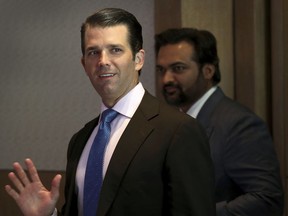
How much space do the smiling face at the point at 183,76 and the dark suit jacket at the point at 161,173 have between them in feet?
3.23

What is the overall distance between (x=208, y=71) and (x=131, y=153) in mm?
1148

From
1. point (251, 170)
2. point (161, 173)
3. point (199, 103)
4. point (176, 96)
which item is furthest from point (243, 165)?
point (161, 173)

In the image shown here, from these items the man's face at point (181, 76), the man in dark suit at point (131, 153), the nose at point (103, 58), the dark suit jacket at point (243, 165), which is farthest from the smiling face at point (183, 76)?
the nose at point (103, 58)

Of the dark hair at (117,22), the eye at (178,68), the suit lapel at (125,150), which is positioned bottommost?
the suit lapel at (125,150)

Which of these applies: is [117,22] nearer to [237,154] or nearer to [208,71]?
[237,154]

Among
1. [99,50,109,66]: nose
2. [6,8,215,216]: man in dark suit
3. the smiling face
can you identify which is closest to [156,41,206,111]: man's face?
the smiling face

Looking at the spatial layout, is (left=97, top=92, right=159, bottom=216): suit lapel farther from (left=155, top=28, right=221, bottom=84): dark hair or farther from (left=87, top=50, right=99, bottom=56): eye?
(left=155, top=28, right=221, bottom=84): dark hair

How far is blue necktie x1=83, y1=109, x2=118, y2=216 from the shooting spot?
62.9 inches

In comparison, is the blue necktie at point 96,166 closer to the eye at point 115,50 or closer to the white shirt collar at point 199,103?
the eye at point 115,50

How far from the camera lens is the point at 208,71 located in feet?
8.58

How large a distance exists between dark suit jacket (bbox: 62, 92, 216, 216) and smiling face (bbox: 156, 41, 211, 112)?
983 millimetres

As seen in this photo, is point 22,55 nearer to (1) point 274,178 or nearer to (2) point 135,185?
(1) point 274,178

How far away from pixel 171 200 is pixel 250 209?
2.15 feet

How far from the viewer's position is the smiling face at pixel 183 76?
8.38 ft
